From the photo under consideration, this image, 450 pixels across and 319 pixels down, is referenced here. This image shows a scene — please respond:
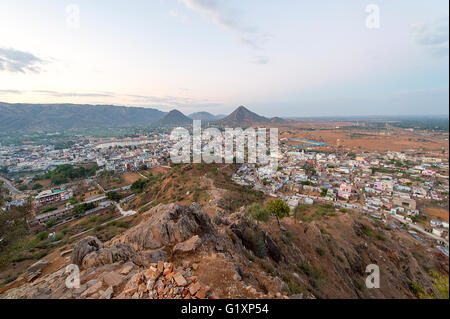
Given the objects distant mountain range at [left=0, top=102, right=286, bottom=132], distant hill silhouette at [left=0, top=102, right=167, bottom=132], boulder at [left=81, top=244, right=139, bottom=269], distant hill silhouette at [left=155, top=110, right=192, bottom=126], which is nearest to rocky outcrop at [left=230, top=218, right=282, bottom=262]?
boulder at [left=81, top=244, right=139, bottom=269]

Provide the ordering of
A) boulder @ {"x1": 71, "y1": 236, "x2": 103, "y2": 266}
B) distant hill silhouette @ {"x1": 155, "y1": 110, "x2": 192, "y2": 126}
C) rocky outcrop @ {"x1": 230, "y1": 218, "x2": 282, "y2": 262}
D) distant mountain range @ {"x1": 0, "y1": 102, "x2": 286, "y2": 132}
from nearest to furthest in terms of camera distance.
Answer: boulder @ {"x1": 71, "y1": 236, "x2": 103, "y2": 266} < rocky outcrop @ {"x1": 230, "y1": 218, "x2": 282, "y2": 262} < distant mountain range @ {"x1": 0, "y1": 102, "x2": 286, "y2": 132} < distant hill silhouette @ {"x1": 155, "y1": 110, "x2": 192, "y2": 126}

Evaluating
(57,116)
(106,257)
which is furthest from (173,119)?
(106,257)

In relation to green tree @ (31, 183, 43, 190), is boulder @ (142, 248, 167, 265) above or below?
above

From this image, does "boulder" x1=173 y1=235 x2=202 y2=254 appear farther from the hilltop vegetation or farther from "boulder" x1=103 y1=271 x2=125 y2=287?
the hilltop vegetation

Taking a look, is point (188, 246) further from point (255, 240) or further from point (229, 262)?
point (255, 240)

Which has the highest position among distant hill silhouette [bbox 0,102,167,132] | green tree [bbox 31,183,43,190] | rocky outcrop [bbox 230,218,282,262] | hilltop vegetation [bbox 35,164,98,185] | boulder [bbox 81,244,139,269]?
distant hill silhouette [bbox 0,102,167,132]

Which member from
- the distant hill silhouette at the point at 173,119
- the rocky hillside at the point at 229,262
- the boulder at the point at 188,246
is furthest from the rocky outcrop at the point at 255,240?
the distant hill silhouette at the point at 173,119
